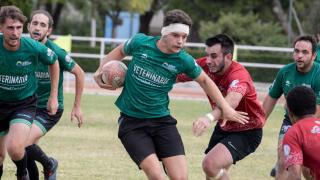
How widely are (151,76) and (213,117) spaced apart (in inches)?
29.9

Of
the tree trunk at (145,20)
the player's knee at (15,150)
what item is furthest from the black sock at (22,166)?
the tree trunk at (145,20)

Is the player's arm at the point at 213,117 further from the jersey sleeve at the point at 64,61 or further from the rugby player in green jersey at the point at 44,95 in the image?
Result: the jersey sleeve at the point at 64,61

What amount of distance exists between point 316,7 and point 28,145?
2448 cm

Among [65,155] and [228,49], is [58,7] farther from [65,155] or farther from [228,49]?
[228,49]

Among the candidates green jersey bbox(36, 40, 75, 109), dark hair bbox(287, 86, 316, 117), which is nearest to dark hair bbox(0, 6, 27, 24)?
green jersey bbox(36, 40, 75, 109)

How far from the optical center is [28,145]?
31.7 feet

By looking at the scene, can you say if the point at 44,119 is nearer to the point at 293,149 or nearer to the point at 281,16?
the point at 293,149

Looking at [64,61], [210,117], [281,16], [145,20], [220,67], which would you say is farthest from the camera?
[145,20]

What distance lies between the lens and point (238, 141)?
30.0ft

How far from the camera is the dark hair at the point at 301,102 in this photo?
6586mm

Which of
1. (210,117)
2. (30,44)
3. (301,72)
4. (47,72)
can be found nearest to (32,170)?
(47,72)

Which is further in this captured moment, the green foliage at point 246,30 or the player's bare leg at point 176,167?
the green foliage at point 246,30

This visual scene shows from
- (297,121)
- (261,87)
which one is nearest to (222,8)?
(261,87)

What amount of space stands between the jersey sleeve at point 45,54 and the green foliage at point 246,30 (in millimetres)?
28639
